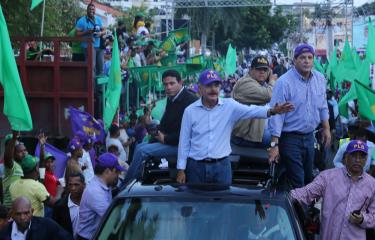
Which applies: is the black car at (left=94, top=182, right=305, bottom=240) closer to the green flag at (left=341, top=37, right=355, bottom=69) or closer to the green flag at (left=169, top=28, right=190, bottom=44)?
the green flag at (left=169, top=28, right=190, bottom=44)

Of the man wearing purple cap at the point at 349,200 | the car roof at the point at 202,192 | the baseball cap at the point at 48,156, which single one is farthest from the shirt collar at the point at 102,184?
the baseball cap at the point at 48,156

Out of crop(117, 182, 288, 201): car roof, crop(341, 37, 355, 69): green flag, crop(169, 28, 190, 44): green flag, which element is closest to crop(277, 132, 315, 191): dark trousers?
crop(117, 182, 288, 201): car roof

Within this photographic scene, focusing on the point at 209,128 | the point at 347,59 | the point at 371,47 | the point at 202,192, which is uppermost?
the point at 371,47

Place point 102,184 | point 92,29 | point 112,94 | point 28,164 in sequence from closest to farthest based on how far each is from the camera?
point 102,184 → point 28,164 → point 112,94 → point 92,29

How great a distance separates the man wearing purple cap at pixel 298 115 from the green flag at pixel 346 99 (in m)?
6.11

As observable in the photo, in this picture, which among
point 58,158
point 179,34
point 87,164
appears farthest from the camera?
point 179,34

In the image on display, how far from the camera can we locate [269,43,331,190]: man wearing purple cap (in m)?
7.19

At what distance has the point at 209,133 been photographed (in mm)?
6609

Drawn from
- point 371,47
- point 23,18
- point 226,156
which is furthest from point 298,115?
point 23,18

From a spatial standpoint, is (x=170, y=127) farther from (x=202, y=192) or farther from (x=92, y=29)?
(x=92, y=29)

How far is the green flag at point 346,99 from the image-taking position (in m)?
13.4

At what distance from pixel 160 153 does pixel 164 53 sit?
1335 cm

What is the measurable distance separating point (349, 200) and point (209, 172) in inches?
46.6

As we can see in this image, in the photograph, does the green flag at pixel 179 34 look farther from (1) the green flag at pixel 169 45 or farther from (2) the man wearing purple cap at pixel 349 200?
(2) the man wearing purple cap at pixel 349 200
